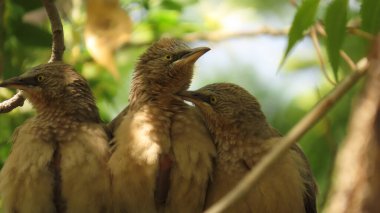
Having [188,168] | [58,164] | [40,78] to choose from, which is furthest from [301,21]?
[40,78]

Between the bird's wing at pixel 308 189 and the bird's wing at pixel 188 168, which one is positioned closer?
the bird's wing at pixel 188 168

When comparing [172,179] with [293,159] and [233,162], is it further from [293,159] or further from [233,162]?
[293,159]

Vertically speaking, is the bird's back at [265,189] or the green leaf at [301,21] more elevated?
the green leaf at [301,21]

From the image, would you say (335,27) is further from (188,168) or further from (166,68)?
(166,68)

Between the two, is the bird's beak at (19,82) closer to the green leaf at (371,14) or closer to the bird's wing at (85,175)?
the bird's wing at (85,175)

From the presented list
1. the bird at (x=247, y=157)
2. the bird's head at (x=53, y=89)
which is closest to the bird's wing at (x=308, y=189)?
the bird at (x=247, y=157)

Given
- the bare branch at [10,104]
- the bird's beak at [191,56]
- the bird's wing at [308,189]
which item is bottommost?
the bird's wing at [308,189]

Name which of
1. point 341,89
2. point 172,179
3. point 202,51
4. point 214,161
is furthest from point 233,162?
point 341,89

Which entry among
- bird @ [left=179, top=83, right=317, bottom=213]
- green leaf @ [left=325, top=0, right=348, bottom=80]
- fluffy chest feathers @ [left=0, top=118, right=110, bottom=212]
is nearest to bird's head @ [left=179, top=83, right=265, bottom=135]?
bird @ [left=179, top=83, right=317, bottom=213]
